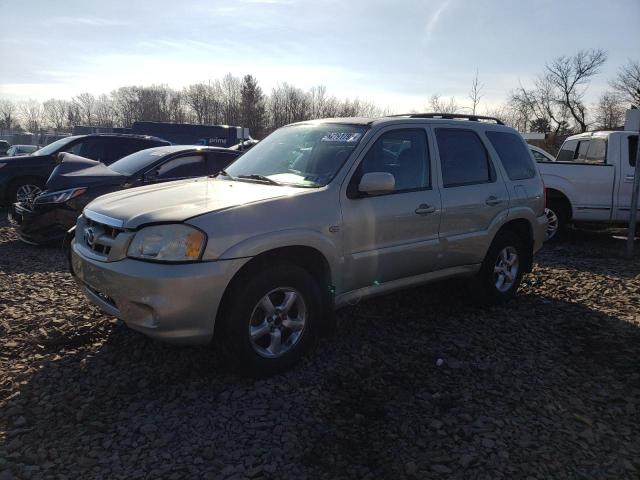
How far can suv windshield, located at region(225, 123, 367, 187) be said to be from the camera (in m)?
3.74

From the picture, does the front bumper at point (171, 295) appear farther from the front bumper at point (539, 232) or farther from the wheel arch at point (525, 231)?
the front bumper at point (539, 232)

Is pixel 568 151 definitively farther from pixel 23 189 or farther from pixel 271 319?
pixel 23 189

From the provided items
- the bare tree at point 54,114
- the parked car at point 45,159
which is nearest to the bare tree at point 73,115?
the bare tree at point 54,114

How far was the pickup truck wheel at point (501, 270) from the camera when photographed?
488 centimetres

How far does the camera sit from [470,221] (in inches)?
178

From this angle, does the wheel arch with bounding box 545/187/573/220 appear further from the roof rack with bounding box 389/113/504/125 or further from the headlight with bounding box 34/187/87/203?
the headlight with bounding box 34/187/87/203

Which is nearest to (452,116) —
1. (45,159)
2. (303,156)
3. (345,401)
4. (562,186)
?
(303,156)

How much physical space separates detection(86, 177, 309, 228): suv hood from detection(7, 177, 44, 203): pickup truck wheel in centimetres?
716

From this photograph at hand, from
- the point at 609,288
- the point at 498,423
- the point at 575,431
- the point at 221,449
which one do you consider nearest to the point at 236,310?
the point at 221,449

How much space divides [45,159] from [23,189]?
74 centimetres

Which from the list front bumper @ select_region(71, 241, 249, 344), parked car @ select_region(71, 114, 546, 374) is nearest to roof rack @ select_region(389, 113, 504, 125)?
parked car @ select_region(71, 114, 546, 374)

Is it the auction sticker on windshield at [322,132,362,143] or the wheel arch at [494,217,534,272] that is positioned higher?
the auction sticker on windshield at [322,132,362,143]

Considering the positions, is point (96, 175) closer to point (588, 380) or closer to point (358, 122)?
point (358, 122)

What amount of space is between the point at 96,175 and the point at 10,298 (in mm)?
2636
